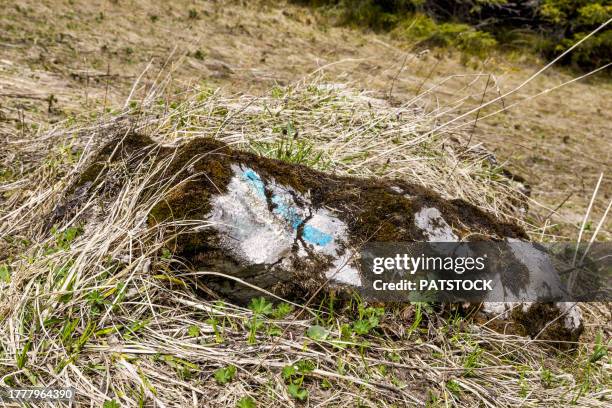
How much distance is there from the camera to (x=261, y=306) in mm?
2277

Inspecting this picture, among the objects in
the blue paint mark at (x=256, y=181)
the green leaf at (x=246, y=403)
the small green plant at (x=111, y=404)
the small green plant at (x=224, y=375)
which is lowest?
the small green plant at (x=224, y=375)

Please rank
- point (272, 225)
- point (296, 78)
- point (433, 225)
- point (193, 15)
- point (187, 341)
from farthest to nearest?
point (193, 15) → point (296, 78) → point (433, 225) → point (272, 225) → point (187, 341)

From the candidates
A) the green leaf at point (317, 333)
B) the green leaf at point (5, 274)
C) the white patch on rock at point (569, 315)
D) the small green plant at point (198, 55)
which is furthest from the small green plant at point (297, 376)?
the small green plant at point (198, 55)

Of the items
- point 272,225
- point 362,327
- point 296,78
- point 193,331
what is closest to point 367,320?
point 362,327

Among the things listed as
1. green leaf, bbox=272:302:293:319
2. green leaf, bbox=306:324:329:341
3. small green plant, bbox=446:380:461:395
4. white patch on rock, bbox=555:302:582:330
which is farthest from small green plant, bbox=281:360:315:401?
white patch on rock, bbox=555:302:582:330

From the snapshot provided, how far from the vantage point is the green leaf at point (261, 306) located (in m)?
2.27

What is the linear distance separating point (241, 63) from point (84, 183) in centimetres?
471

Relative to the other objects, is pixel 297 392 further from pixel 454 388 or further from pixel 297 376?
pixel 454 388

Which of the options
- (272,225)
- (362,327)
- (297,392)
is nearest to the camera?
(297,392)

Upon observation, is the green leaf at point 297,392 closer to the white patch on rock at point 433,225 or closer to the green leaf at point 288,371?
the green leaf at point 288,371

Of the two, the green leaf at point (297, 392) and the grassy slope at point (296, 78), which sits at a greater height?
the green leaf at point (297, 392)

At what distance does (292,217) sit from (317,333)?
521 mm

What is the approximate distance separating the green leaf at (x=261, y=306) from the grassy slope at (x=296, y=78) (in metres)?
0.06

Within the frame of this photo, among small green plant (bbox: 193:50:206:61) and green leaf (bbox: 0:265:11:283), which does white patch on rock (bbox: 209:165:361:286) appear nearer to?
green leaf (bbox: 0:265:11:283)
